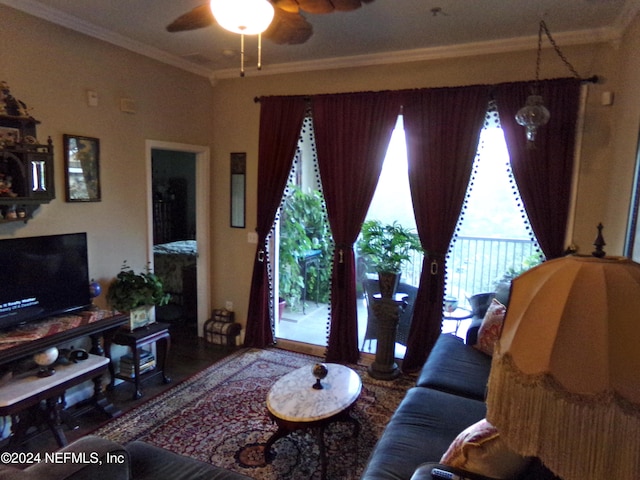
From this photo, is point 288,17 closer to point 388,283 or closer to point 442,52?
point 442,52

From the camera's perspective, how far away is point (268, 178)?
13.9 feet

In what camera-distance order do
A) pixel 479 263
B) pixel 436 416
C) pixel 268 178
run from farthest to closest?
pixel 479 263, pixel 268 178, pixel 436 416

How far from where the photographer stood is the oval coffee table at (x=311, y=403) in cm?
231

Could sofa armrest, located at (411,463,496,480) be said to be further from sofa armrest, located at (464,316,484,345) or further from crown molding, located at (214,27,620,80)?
crown molding, located at (214,27,620,80)

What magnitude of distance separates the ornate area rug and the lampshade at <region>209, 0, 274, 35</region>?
2.42 meters

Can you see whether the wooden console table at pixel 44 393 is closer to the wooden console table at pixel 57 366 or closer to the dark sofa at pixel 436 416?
the wooden console table at pixel 57 366

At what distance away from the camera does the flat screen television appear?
269 cm

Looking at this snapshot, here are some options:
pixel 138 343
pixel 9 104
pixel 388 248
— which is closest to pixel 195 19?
pixel 9 104

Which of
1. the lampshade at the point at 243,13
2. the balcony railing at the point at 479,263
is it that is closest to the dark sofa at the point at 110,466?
the lampshade at the point at 243,13

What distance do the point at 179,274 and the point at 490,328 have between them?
364cm

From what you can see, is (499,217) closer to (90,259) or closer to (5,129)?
(90,259)

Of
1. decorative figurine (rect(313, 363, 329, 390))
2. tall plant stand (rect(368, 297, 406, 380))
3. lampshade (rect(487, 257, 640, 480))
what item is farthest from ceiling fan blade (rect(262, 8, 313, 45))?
tall plant stand (rect(368, 297, 406, 380))

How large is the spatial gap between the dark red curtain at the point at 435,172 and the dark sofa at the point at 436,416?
53cm

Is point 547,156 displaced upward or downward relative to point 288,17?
downward
